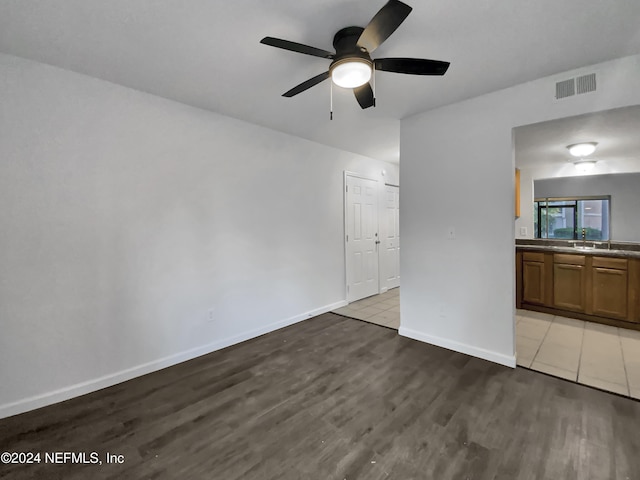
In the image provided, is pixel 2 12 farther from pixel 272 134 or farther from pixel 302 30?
pixel 272 134

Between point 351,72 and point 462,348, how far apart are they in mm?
2810

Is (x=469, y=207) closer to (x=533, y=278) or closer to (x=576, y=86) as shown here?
(x=576, y=86)

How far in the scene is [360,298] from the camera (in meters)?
4.96

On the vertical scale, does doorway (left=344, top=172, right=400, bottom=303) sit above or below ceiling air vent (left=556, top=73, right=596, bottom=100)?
below

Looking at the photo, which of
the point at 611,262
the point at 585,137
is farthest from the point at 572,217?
the point at 585,137

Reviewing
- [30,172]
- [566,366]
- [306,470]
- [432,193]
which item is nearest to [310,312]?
[432,193]

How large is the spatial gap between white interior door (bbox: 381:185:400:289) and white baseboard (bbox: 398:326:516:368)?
2150 mm

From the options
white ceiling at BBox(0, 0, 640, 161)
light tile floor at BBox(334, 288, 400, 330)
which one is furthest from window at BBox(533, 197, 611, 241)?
white ceiling at BBox(0, 0, 640, 161)

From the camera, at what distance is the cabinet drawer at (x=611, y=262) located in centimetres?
348

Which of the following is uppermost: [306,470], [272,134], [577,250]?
[272,134]

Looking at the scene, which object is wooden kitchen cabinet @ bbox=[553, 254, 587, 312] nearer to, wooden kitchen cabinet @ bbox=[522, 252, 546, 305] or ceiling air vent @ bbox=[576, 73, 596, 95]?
wooden kitchen cabinet @ bbox=[522, 252, 546, 305]

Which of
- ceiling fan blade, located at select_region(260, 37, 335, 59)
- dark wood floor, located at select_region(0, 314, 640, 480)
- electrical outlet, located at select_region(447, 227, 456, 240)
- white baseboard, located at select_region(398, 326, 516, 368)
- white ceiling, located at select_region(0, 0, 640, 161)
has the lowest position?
dark wood floor, located at select_region(0, 314, 640, 480)

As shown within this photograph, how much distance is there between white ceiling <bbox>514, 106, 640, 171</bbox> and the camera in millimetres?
2627

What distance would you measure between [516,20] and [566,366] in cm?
288
